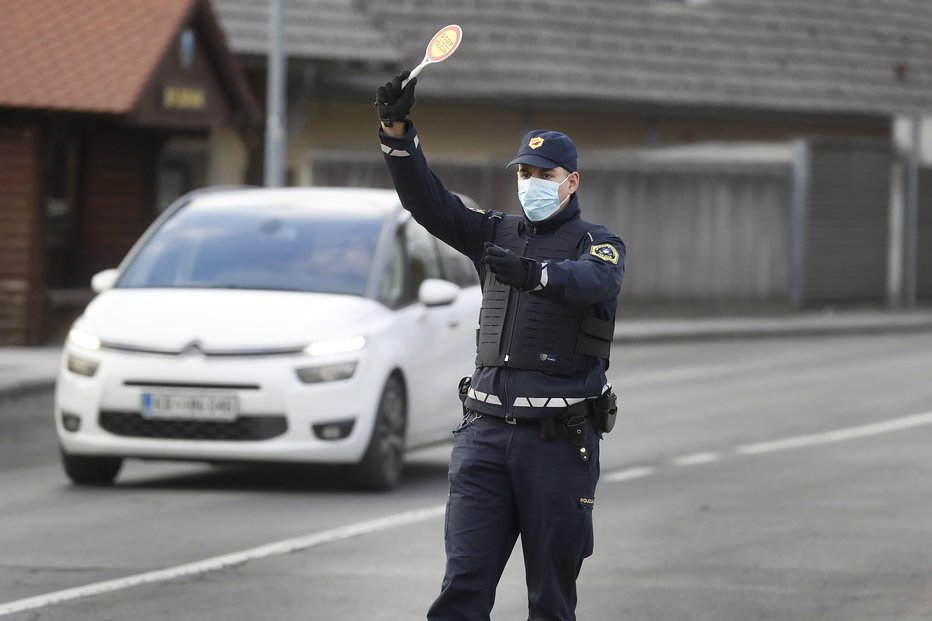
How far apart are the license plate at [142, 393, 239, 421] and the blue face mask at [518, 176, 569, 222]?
496 centimetres

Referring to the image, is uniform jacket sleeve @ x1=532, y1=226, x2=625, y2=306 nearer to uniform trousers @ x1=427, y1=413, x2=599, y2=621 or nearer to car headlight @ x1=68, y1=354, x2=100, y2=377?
uniform trousers @ x1=427, y1=413, x2=599, y2=621

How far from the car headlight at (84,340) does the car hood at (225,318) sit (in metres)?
0.03

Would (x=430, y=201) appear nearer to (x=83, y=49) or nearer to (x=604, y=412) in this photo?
(x=604, y=412)

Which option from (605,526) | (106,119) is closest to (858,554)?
(605,526)

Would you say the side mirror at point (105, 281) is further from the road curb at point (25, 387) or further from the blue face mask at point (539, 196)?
the blue face mask at point (539, 196)

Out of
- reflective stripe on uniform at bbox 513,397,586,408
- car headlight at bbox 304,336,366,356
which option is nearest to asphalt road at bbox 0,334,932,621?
car headlight at bbox 304,336,366,356

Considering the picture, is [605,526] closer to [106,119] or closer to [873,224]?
[106,119]

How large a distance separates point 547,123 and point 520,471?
26361 mm

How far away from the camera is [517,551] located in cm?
984

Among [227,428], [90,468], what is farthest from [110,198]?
[227,428]

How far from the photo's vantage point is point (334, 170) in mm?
26219

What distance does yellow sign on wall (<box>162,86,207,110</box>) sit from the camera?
2222 centimetres

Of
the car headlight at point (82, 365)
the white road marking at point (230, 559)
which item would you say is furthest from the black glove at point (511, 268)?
the car headlight at point (82, 365)

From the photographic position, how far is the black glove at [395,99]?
5988 mm
